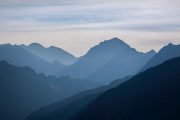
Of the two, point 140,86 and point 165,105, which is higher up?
point 140,86

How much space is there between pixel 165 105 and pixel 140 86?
97.6 feet

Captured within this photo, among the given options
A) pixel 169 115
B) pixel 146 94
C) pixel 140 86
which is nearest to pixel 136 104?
pixel 146 94

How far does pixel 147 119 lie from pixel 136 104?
57.1 ft

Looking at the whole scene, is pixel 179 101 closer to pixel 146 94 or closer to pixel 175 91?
pixel 175 91

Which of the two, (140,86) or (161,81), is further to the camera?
(140,86)

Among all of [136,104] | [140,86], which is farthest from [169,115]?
[140,86]

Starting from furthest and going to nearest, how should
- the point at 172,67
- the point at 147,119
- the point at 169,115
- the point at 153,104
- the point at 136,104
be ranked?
the point at 172,67 < the point at 136,104 < the point at 153,104 < the point at 147,119 < the point at 169,115

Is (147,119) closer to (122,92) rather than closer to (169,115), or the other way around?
(169,115)

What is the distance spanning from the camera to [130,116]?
12538 centimetres

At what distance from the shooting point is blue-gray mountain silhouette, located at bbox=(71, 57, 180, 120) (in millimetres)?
115500

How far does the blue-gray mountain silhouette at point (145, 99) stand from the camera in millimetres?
115500

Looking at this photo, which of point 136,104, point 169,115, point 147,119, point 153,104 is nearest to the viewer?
point 169,115

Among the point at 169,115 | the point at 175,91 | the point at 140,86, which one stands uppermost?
the point at 140,86

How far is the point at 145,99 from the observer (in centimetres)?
13038
